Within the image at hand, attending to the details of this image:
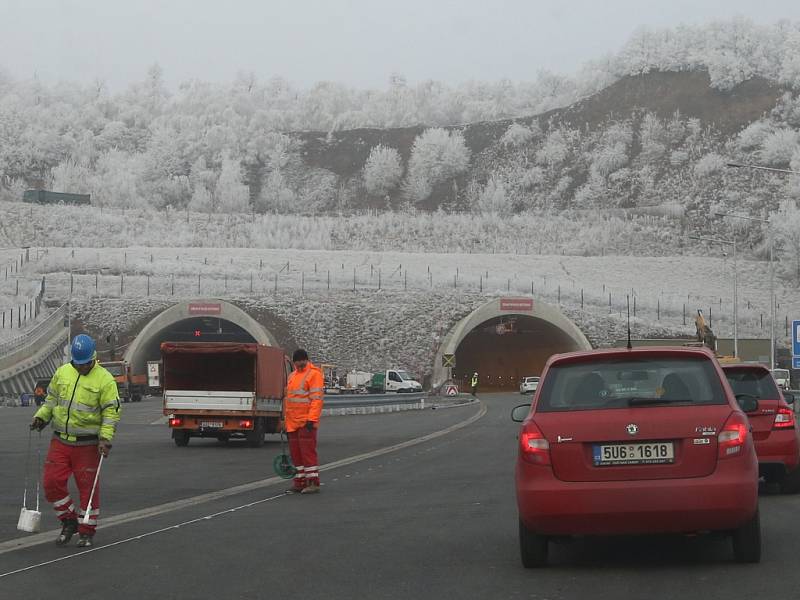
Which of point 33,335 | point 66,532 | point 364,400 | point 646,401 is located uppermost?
point 33,335

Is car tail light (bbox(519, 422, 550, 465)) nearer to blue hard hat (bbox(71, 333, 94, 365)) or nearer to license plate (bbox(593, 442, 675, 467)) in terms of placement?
license plate (bbox(593, 442, 675, 467))

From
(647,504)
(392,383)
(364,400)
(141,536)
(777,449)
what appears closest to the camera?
(647,504)

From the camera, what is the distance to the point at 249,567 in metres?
10.3

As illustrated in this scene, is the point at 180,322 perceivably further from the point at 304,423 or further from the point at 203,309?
the point at 304,423

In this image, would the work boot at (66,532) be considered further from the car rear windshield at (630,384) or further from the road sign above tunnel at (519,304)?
the road sign above tunnel at (519,304)

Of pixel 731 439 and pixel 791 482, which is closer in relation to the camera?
pixel 731 439

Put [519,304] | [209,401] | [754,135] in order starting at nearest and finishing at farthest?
1. [209,401]
2. [519,304]
3. [754,135]

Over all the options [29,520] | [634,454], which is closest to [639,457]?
[634,454]

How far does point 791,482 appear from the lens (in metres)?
16.8

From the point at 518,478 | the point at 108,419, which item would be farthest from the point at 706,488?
the point at 108,419

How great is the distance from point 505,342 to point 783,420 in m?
80.9

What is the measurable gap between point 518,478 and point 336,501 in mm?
6614

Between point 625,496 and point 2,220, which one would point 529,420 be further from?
point 2,220

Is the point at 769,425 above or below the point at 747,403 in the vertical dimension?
below
